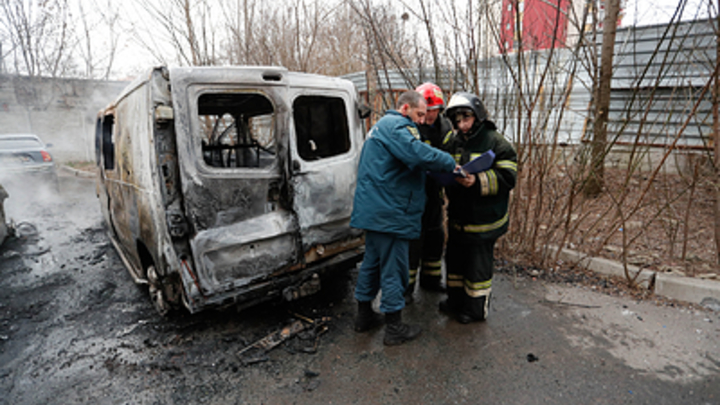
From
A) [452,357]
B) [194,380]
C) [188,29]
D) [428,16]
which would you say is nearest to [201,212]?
[194,380]

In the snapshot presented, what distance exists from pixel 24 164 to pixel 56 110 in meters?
12.3

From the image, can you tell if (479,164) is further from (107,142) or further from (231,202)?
(107,142)

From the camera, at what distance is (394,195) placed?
2633mm

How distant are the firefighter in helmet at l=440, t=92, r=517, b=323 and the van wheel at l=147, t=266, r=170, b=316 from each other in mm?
2420

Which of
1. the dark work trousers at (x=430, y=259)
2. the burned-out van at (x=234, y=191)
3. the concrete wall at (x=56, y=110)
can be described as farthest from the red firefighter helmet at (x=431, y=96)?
the concrete wall at (x=56, y=110)

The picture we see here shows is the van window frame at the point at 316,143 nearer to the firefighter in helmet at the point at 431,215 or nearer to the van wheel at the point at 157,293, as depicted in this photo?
the firefighter in helmet at the point at 431,215

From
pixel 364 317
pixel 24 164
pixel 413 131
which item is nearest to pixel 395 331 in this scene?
pixel 364 317

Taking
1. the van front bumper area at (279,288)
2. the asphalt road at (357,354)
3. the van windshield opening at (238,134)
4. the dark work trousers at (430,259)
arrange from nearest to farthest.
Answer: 1. the asphalt road at (357,354)
2. the van front bumper area at (279,288)
3. the dark work trousers at (430,259)
4. the van windshield opening at (238,134)

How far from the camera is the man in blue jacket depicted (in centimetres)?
253

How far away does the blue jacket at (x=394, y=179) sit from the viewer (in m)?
2.52

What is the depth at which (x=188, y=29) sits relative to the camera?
6910 mm

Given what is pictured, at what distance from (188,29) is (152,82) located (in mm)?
5410

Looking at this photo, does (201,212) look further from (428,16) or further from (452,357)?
(428,16)

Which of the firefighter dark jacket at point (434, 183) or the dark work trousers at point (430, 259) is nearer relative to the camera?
the firefighter dark jacket at point (434, 183)
